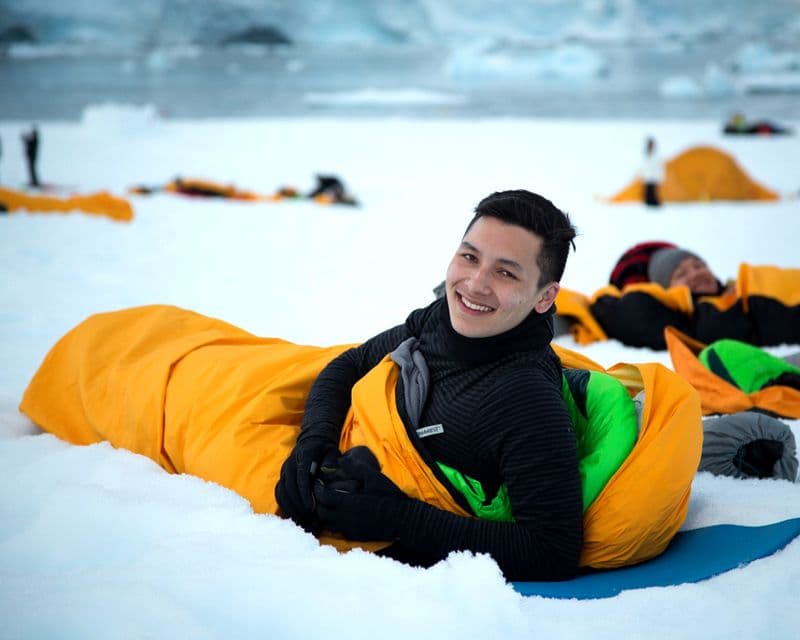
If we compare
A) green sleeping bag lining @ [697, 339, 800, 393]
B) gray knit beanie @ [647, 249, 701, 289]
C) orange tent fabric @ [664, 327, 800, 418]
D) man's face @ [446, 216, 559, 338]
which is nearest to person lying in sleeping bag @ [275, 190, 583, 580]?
man's face @ [446, 216, 559, 338]

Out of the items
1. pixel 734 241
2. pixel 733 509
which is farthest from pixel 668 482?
pixel 734 241

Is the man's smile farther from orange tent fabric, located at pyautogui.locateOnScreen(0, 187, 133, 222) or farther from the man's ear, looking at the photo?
orange tent fabric, located at pyautogui.locateOnScreen(0, 187, 133, 222)

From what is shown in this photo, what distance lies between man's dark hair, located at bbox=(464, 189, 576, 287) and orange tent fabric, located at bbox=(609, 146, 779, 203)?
5.02m

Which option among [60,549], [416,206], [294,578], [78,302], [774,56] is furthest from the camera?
[774,56]

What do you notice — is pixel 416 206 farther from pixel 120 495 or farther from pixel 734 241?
pixel 120 495

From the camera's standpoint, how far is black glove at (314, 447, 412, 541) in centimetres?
121

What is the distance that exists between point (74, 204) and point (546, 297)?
4243mm

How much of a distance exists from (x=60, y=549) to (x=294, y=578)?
348mm

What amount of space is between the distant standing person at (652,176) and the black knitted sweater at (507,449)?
485 cm

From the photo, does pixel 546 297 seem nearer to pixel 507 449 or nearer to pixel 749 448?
pixel 507 449

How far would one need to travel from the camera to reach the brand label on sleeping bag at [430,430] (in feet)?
4.10

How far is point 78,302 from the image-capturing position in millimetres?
3070

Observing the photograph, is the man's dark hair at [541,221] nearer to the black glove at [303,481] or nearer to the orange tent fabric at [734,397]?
the black glove at [303,481]

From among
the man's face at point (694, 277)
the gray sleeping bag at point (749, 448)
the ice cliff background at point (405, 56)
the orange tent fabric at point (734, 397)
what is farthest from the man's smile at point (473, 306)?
the ice cliff background at point (405, 56)
